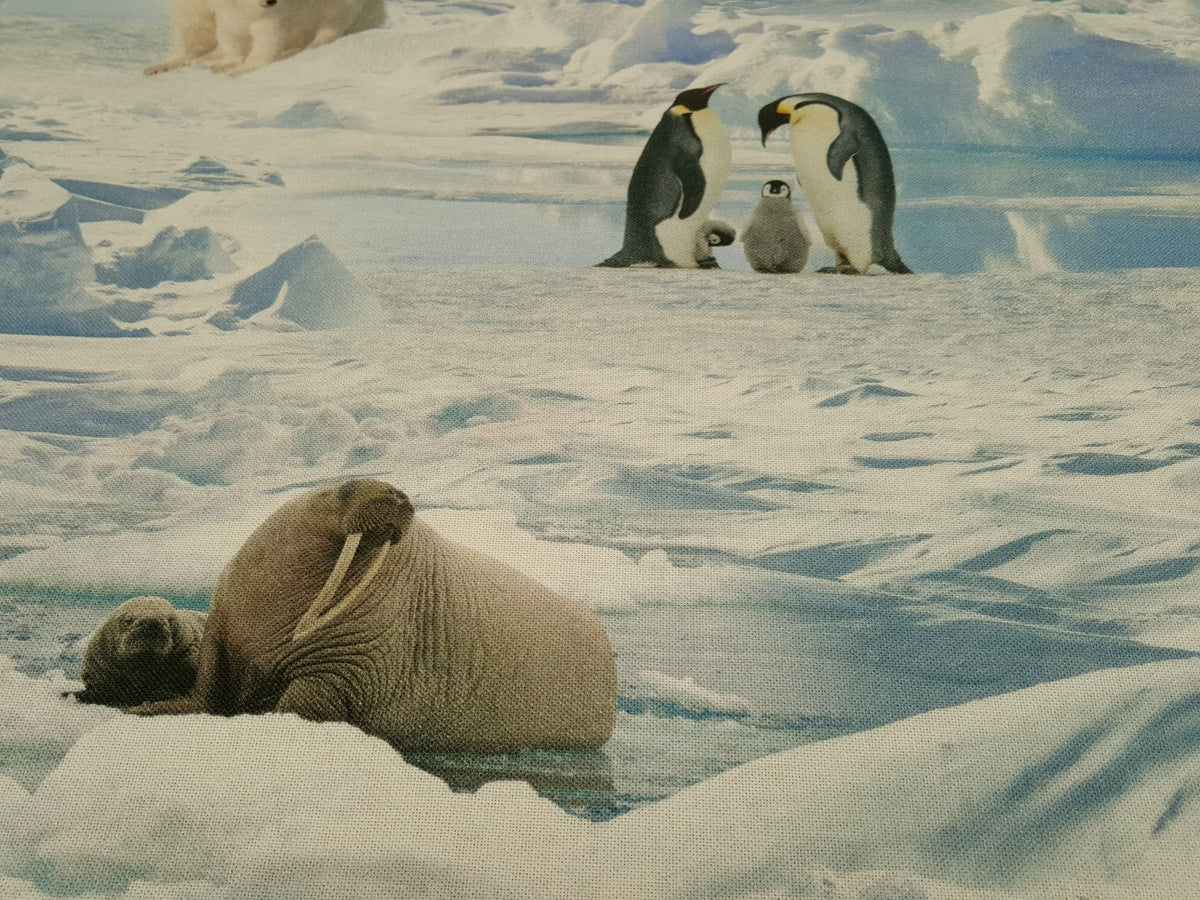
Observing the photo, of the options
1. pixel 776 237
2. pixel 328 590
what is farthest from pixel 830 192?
pixel 328 590

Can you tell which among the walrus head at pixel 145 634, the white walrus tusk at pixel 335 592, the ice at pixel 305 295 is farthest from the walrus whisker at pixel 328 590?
the ice at pixel 305 295

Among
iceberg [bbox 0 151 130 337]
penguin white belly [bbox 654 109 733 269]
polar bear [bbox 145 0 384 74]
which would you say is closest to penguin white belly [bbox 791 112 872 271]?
penguin white belly [bbox 654 109 733 269]

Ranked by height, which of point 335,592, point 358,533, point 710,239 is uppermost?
point 710,239

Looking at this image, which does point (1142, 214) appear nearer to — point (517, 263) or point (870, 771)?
point (517, 263)

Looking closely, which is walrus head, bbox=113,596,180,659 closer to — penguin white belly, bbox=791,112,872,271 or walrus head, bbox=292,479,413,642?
walrus head, bbox=292,479,413,642

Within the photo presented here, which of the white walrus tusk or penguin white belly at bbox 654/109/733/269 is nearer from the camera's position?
the white walrus tusk

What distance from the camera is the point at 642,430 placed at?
111 inches

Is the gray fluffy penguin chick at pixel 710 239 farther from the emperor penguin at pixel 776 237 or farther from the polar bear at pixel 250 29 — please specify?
the polar bear at pixel 250 29

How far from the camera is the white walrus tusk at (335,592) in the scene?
2.07m

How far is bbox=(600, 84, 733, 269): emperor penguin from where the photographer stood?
336 cm

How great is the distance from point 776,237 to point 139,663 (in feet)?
7.00

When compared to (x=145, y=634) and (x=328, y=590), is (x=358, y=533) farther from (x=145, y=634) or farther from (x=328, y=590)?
(x=145, y=634)

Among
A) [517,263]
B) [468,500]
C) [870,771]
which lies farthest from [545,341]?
[870,771]

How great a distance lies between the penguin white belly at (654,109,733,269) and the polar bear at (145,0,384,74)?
125 cm
